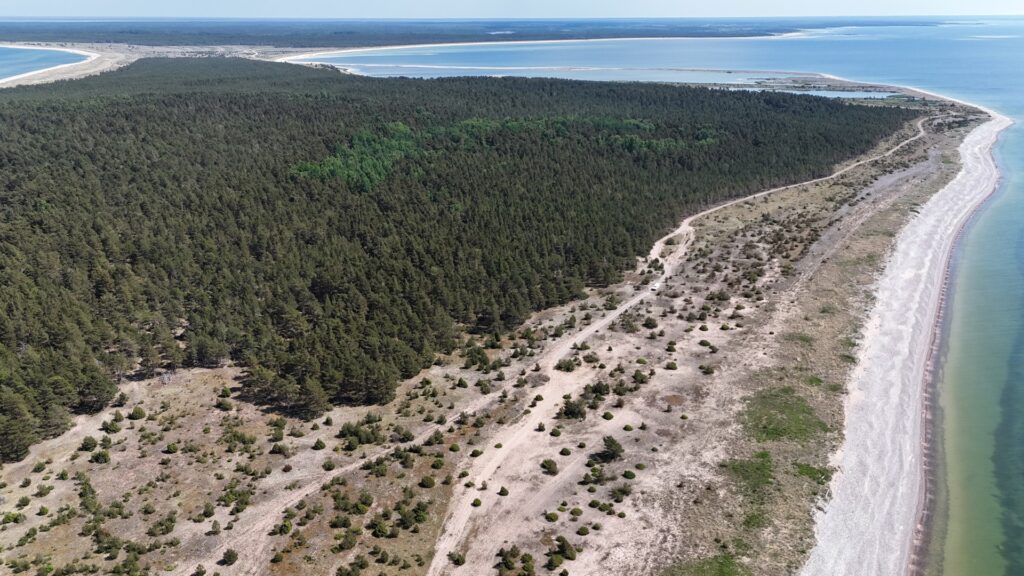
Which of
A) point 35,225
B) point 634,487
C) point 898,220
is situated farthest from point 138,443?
point 898,220

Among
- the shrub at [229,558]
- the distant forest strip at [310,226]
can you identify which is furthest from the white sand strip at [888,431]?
the shrub at [229,558]

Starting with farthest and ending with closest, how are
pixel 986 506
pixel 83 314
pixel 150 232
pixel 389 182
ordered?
pixel 389 182 < pixel 150 232 < pixel 83 314 < pixel 986 506

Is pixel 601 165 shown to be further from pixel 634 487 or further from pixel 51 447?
pixel 51 447

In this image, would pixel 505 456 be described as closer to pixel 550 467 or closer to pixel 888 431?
pixel 550 467

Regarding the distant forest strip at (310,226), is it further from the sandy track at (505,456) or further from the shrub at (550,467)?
the shrub at (550,467)

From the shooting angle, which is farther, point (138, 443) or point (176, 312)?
point (176, 312)

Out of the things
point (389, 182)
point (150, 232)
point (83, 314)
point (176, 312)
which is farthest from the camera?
point (389, 182)
